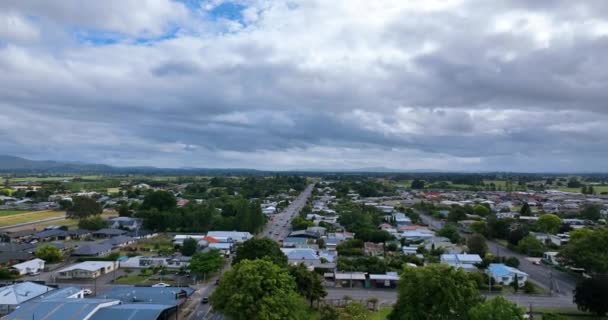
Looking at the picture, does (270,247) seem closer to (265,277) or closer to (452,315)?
(265,277)

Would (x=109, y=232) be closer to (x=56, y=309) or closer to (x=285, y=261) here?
(x=285, y=261)

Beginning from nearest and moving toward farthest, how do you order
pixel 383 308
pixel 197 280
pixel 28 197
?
pixel 383 308, pixel 197 280, pixel 28 197

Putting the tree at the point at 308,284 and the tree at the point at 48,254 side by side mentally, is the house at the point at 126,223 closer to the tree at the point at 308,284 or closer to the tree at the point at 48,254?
the tree at the point at 48,254

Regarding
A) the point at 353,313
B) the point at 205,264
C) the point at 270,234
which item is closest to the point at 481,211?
the point at 270,234

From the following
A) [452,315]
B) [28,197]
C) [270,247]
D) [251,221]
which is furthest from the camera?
[28,197]

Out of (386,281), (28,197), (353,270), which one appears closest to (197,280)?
(353,270)

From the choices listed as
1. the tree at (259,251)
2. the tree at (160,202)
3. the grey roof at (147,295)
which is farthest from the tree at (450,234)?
the tree at (160,202)
